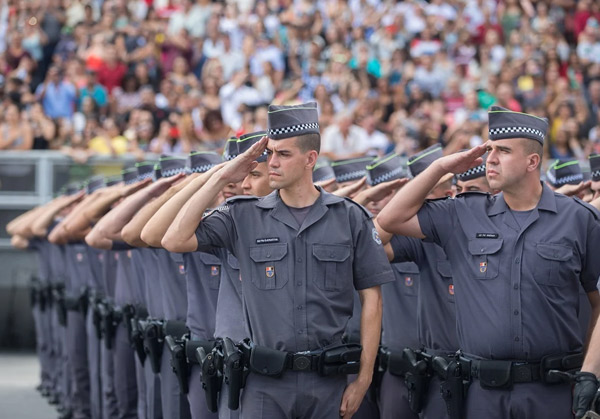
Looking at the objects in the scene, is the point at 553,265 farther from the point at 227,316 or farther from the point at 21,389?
the point at 21,389

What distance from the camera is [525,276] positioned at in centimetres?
593

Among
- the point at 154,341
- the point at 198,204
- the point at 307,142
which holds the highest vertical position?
the point at 307,142

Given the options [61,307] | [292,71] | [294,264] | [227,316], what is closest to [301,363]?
[294,264]

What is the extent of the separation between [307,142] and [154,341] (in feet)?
8.63

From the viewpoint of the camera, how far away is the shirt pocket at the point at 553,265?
5.91 m

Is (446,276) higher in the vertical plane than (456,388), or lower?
higher

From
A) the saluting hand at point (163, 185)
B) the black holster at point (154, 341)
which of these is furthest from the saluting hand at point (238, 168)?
the black holster at point (154, 341)

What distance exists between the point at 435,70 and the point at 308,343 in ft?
41.7

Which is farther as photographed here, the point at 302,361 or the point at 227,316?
the point at 227,316

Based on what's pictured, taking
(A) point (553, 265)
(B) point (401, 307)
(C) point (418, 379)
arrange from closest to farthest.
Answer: (A) point (553, 265) < (C) point (418, 379) < (B) point (401, 307)

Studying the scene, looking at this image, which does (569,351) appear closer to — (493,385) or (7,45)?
(493,385)

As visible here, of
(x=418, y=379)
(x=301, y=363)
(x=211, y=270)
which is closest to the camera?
(x=301, y=363)

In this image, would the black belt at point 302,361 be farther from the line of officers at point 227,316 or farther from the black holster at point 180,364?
the black holster at point 180,364

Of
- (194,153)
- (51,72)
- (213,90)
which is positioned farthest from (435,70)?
(194,153)
